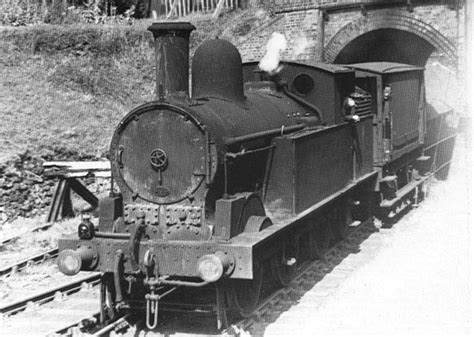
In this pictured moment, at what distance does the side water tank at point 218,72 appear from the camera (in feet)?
24.7

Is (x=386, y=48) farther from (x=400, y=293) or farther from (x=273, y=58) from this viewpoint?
(x=400, y=293)

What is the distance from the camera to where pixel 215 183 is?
662cm

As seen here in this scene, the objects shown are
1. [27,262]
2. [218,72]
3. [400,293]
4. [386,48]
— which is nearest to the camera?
[218,72]

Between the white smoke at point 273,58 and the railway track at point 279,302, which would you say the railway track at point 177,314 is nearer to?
the railway track at point 279,302

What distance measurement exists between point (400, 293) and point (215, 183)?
2.56 m

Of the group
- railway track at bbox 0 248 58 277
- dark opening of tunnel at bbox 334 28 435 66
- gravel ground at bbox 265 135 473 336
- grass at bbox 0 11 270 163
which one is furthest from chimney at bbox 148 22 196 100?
dark opening of tunnel at bbox 334 28 435 66

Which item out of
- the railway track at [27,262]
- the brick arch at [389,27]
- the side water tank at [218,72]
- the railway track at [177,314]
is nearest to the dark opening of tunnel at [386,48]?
the brick arch at [389,27]

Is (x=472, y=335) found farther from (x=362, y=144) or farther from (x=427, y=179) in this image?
(x=427, y=179)

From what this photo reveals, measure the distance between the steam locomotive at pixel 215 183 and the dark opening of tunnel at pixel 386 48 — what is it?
9901mm

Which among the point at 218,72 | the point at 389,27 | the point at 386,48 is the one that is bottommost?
the point at 218,72

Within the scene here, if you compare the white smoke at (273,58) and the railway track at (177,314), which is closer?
the railway track at (177,314)

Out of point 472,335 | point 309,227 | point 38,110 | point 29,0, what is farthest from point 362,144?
point 29,0

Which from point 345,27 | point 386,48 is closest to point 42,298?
point 345,27

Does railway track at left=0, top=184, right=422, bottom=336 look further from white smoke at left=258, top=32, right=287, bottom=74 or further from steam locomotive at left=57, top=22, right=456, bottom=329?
white smoke at left=258, top=32, right=287, bottom=74
